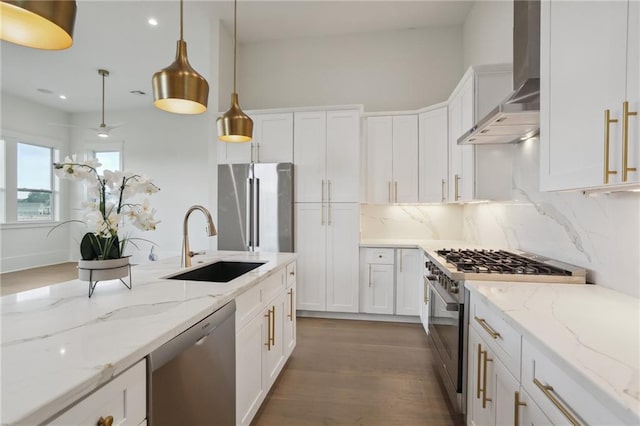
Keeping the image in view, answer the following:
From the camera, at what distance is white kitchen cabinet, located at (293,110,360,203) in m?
3.62

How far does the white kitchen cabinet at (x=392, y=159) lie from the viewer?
3.70 meters

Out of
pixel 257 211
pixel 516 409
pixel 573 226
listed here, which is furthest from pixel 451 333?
pixel 257 211

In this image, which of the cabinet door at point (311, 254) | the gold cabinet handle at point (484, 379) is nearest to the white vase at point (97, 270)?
the gold cabinet handle at point (484, 379)

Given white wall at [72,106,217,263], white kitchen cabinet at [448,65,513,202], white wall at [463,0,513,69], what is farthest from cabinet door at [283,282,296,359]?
white wall at [72,106,217,263]

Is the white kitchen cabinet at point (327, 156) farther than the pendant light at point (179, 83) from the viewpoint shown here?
Yes

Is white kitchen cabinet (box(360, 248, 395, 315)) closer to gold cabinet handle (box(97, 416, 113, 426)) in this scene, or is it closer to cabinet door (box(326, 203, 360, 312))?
cabinet door (box(326, 203, 360, 312))

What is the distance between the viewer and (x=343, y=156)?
364 cm

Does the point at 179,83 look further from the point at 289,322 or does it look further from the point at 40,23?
the point at 289,322

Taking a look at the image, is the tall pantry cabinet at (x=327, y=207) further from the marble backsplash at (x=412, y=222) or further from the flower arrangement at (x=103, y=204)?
the flower arrangement at (x=103, y=204)

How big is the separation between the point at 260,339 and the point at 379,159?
8.68ft

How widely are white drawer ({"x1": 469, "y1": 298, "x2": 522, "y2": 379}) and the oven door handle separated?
15 centimetres

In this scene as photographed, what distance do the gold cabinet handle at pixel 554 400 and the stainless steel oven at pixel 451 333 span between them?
0.77 m

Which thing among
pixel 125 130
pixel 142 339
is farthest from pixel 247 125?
pixel 125 130

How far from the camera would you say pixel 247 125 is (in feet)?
7.14
